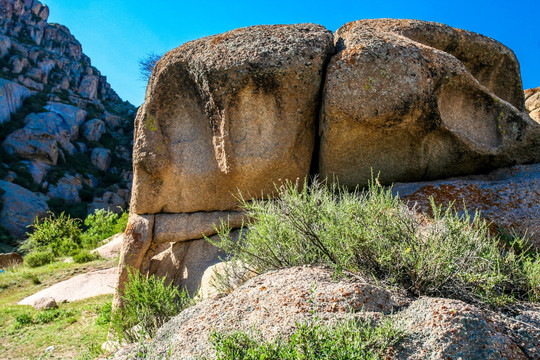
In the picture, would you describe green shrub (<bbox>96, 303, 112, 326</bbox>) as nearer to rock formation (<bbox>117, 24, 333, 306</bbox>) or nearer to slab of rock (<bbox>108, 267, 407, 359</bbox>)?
rock formation (<bbox>117, 24, 333, 306</bbox>)

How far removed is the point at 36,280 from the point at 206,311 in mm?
8622

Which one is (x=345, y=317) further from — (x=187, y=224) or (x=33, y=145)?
(x=33, y=145)

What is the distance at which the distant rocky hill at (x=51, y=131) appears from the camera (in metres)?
31.3

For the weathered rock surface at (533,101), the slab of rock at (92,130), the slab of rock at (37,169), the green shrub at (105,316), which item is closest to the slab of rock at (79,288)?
the green shrub at (105,316)

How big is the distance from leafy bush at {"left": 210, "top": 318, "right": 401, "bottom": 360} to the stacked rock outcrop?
9.54 ft

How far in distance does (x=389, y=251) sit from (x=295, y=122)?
8.19ft

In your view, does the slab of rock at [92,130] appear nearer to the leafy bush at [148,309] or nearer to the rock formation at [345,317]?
the leafy bush at [148,309]

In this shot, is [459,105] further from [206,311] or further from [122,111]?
[122,111]

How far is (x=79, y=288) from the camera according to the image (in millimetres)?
8719

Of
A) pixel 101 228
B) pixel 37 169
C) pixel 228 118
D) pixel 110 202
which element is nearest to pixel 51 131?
pixel 37 169

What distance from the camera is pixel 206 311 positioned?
9.29ft

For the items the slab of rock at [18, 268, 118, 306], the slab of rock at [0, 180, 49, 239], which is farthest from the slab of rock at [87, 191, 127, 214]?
the slab of rock at [18, 268, 118, 306]

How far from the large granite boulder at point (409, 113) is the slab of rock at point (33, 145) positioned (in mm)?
34918

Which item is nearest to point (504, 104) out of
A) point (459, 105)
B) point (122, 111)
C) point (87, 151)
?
point (459, 105)
